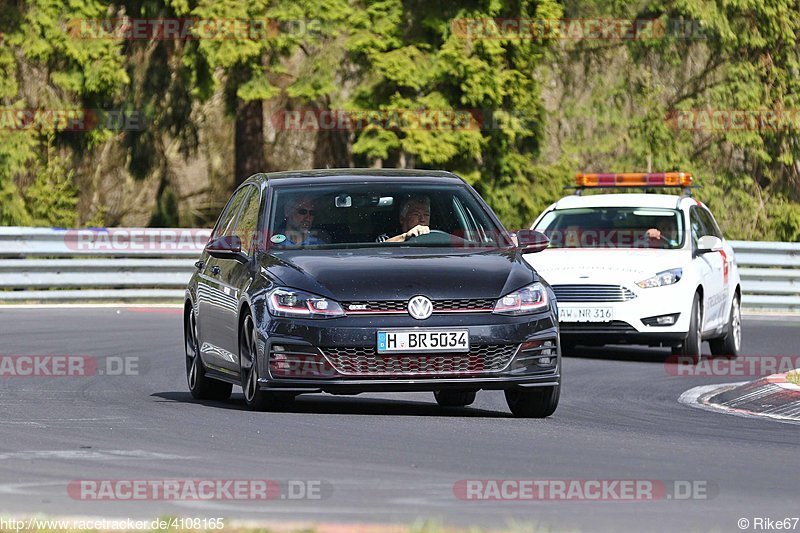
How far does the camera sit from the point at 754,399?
14.0m

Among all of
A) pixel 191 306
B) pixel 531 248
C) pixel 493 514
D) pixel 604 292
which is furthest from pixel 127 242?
pixel 493 514

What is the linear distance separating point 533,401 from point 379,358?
1317 millimetres

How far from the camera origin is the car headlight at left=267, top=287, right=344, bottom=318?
1118 cm

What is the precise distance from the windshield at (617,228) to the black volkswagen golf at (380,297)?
269 inches

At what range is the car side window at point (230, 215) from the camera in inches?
534

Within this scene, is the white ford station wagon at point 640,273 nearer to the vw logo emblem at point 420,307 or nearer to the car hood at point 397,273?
the car hood at point 397,273

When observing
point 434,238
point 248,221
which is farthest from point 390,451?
point 248,221

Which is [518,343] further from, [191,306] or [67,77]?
[67,77]

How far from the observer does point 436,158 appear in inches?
1297

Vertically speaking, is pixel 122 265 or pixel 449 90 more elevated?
pixel 449 90

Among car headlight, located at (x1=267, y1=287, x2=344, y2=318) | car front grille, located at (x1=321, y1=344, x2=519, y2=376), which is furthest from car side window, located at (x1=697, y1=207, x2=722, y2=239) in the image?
car headlight, located at (x1=267, y1=287, x2=344, y2=318)

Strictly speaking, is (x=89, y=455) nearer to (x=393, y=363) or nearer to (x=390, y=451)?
(x=390, y=451)

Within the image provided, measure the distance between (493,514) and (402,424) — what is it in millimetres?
3702

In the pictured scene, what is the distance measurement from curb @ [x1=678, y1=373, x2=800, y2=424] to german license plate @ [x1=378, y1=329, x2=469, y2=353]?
266 centimetres
